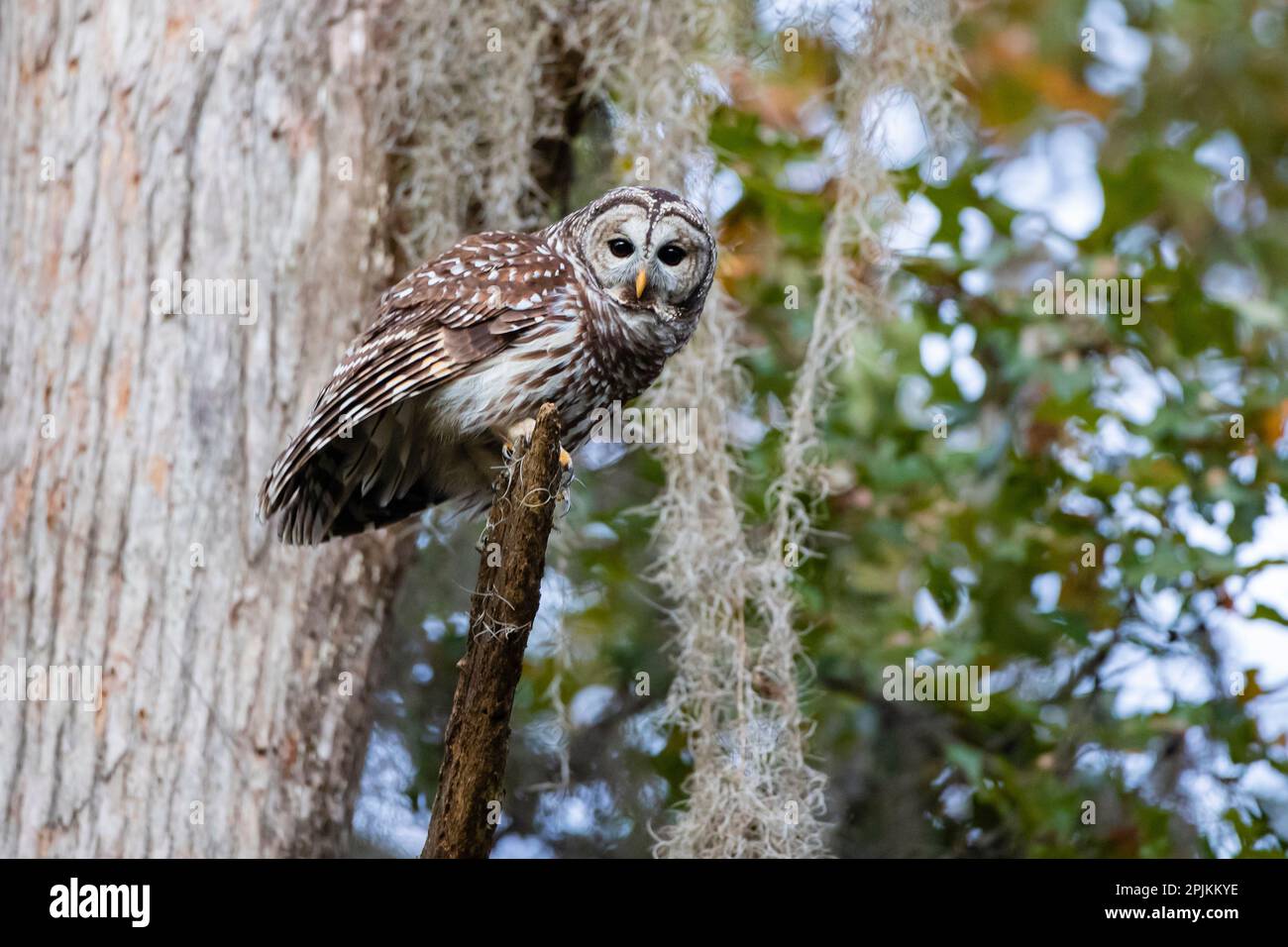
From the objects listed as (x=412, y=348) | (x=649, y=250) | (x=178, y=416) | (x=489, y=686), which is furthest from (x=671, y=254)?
(x=178, y=416)

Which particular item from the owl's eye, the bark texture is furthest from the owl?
the bark texture

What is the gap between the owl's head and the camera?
2.98 metres

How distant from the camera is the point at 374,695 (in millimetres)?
3854

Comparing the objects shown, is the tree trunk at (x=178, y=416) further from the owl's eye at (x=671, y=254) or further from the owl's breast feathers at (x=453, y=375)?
the owl's eye at (x=671, y=254)

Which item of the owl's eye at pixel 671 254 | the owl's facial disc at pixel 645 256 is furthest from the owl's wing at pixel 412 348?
the owl's eye at pixel 671 254

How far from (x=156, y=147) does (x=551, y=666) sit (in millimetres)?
2111

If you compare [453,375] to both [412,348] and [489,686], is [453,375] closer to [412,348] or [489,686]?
[412,348]

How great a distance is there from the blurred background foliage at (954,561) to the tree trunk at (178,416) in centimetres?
82

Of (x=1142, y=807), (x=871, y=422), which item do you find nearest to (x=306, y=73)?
(x=871, y=422)

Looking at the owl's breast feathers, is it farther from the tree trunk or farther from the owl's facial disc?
the tree trunk

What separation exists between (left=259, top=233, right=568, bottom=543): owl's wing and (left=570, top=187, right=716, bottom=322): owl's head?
0.10 metres

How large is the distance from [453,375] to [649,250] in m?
0.50

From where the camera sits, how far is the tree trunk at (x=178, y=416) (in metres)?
3.52
